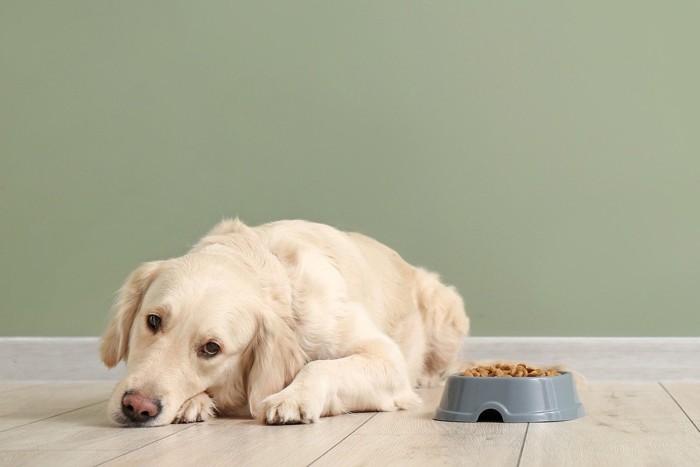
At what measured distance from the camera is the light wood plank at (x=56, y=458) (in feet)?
5.89

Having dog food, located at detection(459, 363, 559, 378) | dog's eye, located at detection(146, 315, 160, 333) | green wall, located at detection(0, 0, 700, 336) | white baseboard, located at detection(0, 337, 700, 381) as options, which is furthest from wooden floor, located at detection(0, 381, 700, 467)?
green wall, located at detection(0, 0, 700, 336)

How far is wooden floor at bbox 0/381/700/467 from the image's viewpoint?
1.79m

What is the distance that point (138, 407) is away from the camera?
7.39 ft

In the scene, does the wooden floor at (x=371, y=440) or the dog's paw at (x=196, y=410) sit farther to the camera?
the dog's paw at (x=196, y=410)

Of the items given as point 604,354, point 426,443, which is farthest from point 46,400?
point 604,354

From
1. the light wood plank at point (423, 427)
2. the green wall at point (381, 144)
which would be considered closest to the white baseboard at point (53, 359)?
the green wall at point (381, 144)

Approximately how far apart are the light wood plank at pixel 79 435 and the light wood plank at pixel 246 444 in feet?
0.19

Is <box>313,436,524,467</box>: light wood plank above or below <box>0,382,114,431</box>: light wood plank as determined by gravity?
above

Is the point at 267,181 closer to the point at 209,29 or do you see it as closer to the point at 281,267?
the point at 209,29

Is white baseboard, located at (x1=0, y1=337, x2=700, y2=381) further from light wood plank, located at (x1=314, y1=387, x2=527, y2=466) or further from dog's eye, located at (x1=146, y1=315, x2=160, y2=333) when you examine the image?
dog's eye, located at (x1=146, y1=315, x2=160, y2=333)

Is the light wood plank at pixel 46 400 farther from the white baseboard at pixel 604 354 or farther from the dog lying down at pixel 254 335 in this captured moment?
the white baseboard at pixel 604 354

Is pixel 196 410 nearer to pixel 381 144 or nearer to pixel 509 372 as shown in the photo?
Result: pixel 509 372

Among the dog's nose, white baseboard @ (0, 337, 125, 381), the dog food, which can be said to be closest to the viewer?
the dog's nose

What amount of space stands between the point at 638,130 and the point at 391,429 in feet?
5.71
